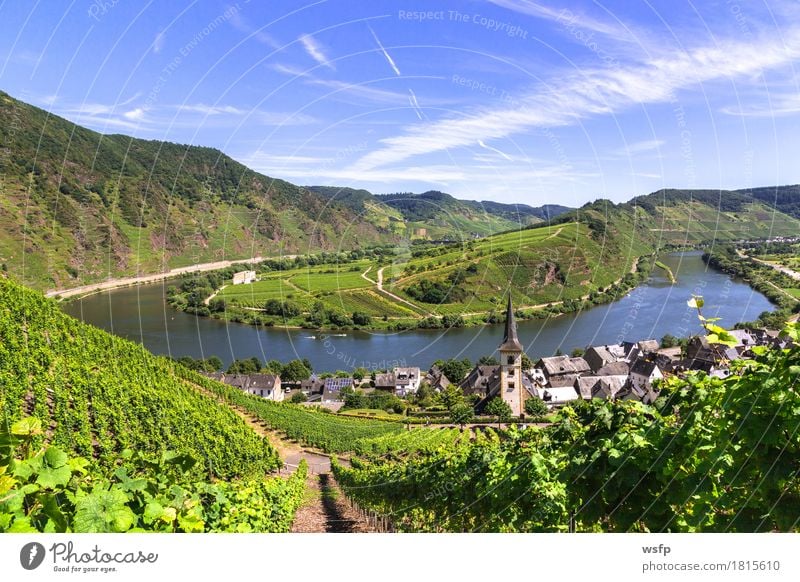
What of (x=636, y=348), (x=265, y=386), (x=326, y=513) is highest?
(x=326, y=513)

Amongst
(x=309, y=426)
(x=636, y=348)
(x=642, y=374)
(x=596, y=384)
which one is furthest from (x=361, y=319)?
(x=309, y=426)

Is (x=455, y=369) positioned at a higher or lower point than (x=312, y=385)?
higher

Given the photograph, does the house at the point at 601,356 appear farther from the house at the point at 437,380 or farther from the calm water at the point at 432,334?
the house at the point at 437,380

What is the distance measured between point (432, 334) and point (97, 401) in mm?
55117

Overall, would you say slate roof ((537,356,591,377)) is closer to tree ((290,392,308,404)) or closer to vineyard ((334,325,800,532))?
tree ((290,392,308,404))

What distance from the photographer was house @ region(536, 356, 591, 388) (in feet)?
159

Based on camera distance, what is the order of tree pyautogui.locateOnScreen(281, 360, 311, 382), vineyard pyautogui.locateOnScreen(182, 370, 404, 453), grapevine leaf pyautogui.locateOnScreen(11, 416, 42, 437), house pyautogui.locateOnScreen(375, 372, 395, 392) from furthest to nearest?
tree pyautogui.locateOnScreen(281, 360, 311, 382), house pyautogui.locateOnScreen(375, 372, 395, 392), vineyard pyautogui.locateOnScreen(182, 370, 404, 453), grapevine leaf pyautogui.locateOnScreen(11, 416, 42, 437)

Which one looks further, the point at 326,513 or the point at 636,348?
the point at 636,348

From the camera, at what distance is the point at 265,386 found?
49219 millimetres

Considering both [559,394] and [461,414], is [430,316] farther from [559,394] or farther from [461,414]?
[461,414]

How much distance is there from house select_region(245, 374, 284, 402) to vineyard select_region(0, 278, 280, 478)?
2837cm

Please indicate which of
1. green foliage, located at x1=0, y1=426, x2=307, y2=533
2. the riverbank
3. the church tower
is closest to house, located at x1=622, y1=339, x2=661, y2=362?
the riverbank
